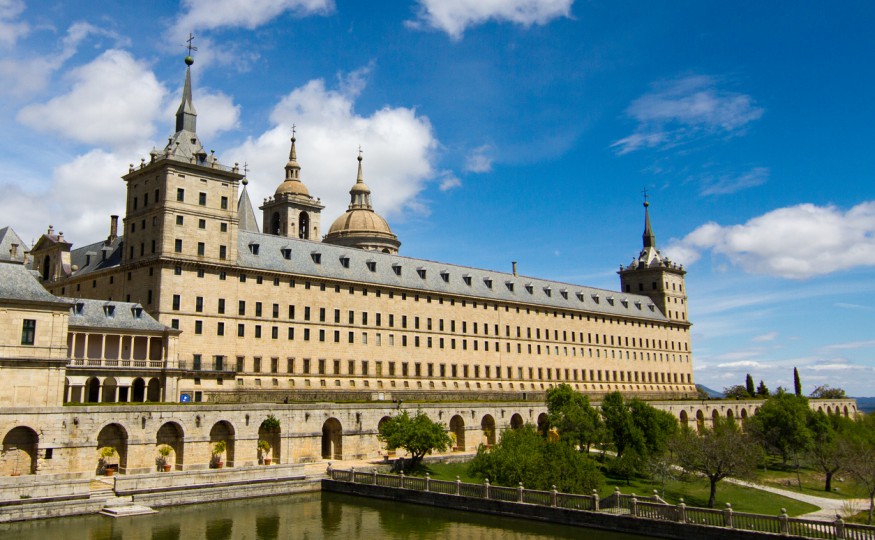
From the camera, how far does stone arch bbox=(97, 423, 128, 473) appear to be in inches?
1970

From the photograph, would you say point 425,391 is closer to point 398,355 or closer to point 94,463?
point 398,355

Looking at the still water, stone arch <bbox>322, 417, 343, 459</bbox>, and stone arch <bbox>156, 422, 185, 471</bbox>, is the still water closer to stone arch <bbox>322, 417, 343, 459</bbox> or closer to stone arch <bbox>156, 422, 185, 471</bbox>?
stone arch <bbox>156, 422, 185, 471</bbox>

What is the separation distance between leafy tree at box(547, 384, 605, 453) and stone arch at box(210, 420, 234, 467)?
29460mm

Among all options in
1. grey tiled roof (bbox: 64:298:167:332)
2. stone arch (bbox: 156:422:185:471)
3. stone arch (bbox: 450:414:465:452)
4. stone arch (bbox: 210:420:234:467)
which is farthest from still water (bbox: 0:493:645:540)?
stone arch (bbox: 450:414:465:452)

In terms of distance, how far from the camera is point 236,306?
70.7 m

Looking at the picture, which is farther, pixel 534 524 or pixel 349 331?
pixel 349 331

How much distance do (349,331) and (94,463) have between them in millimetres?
34473

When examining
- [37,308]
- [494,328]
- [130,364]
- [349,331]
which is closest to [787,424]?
[494,328]

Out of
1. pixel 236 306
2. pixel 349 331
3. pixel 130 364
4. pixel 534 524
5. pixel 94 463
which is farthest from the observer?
pixel 349 331

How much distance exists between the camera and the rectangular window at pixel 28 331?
4759 cm

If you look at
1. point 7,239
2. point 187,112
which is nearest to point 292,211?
point 187,112

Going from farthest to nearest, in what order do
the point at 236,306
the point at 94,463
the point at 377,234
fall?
the point at 377,234 < the point at 236,306 < the point at 94,463

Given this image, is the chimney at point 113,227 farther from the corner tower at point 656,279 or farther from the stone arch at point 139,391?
the corner tower at point 656,279

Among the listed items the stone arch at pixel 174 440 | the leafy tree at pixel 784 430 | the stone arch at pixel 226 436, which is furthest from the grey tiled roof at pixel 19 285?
the leafy tree at pixel 784 430
